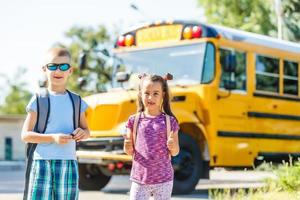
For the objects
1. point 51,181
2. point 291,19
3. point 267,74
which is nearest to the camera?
point 51,181

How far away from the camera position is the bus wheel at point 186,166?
10633 mm

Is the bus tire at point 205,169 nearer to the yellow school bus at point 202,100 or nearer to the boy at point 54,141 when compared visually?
the yellow school bus at point 202,100

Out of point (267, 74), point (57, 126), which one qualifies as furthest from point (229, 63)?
point (57, 126)

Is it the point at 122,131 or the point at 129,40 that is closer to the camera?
the point at 122,131

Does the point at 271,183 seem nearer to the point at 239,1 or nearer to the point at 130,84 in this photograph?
the point at 130,84

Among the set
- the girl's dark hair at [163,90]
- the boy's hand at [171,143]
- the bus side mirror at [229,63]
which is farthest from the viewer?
the bus side mirror at [229,63]

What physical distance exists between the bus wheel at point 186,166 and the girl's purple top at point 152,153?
5.46 m

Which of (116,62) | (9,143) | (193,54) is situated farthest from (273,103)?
(9,143)

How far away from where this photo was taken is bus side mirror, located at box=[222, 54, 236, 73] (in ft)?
35.7

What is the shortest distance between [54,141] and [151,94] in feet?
2.64

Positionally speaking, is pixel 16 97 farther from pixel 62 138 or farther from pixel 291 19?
pixel 62 138

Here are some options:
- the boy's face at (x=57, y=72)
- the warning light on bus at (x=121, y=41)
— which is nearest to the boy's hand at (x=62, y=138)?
the boy's face at (x=57, y=72)

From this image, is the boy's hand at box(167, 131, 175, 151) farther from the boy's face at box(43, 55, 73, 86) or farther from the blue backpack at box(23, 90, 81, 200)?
the boy's face at box(43, 55, 73, 86)

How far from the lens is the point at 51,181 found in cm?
464
